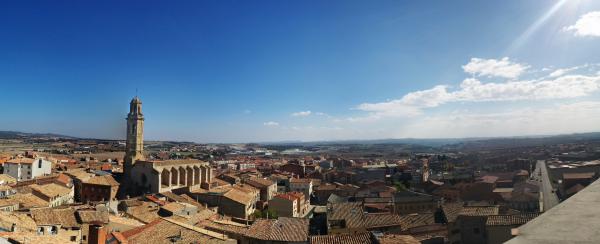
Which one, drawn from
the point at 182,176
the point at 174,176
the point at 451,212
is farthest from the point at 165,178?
the point at 451,212

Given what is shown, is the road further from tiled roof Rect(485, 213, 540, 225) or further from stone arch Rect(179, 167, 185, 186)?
stone arch Rect(179, 167, 185, 186)

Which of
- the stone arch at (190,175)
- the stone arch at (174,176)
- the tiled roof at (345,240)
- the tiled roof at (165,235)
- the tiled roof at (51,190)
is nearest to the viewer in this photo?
the tiled roof at (165,235)

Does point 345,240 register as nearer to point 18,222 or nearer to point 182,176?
point 18,222

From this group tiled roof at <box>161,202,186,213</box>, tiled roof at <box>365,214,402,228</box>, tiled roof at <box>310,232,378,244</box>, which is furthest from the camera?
tiled roof at <box>161,202,186,213</box>

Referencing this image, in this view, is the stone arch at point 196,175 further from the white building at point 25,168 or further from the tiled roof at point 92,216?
the tiled roof at point 92,216

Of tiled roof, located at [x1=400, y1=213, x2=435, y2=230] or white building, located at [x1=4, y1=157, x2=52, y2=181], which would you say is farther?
white building, located at [x1=4, y1=157, x2=52, y2=181]

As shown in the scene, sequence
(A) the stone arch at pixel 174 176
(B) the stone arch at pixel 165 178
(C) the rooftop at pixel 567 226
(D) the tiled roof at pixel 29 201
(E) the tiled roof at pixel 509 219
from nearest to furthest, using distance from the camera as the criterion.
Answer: (C) the rooftop at pixel 567 226 < (E) the tiled roof at pixel 509 219 < (D) the tiled roof at pixel 29 201 < (B) the stone arch at pixel 165 178 < (A) the stone arch at pixel 174 176

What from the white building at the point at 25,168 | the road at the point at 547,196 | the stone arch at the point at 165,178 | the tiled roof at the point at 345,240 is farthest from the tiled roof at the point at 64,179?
the road at the point at 547,196

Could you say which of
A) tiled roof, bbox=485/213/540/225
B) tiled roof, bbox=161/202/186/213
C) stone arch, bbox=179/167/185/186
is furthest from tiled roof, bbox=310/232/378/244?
stone arch, bbox=179/167/185/186
